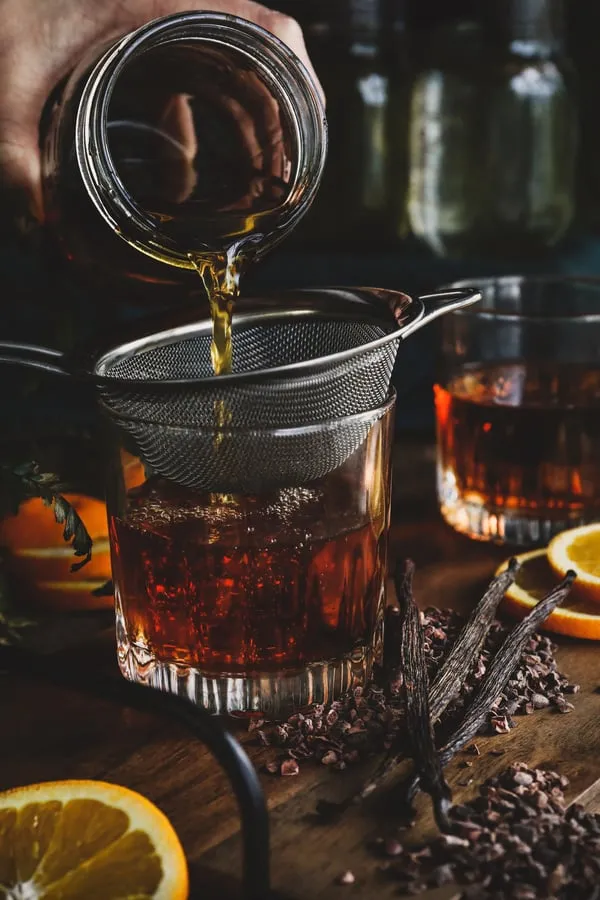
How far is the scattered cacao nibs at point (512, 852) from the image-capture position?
2.86ft

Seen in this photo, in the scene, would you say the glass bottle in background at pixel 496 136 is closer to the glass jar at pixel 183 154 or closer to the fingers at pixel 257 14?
the fingers at pixel 257 14

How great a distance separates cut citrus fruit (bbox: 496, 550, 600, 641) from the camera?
1281mm

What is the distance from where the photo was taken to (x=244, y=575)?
109 cm

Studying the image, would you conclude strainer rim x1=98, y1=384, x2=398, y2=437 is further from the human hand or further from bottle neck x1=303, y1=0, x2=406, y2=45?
bottle neck x1=303, y1=0, x2=406, y2=45

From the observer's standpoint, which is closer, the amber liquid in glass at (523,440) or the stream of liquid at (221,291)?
the stream of liquid at (221,291)

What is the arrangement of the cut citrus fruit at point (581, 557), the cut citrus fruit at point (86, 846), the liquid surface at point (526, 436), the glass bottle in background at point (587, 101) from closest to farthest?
the cut citrus fruit at point (86, 846), the cut citrus fruit at point (581, 557), the liquid surface at point (526, 436), the glass bottle in background at point (587, 101)

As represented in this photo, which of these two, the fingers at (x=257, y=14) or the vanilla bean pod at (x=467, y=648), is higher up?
the fingers at (x=257, y=14)

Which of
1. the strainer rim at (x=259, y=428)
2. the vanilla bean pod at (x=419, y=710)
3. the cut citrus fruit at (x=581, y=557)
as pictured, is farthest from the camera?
the cut citrus fruit at (x=581, y=557)

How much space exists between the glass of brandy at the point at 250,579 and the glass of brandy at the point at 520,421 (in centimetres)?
41

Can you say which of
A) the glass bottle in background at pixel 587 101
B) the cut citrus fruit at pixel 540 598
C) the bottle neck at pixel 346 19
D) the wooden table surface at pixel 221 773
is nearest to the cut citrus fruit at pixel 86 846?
the wooden table surface at pixel 221 773

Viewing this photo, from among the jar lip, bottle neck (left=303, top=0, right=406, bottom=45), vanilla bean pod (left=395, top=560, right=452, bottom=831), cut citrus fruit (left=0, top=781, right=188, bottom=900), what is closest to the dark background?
bottle neck (left=303, top=0, right=406, bottom=45)

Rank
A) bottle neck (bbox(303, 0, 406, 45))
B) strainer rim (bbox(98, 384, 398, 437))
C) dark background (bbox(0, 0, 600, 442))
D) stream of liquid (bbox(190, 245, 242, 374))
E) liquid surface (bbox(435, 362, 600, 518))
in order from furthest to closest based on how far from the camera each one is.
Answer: bottle neck (bbox(303, 0, 406, 45)) < dark background (bbox(0, 0, 600, 442)) < liquid surface (bbox(435, 362, 600, 518)) < stream of liquid (bbox(190, 245, 242, 374)) < strainer rim (bbox(98, 384, 398, 437))

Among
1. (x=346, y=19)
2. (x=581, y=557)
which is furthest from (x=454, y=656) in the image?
(x=346, y=19)

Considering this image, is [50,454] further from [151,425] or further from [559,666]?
[559,666]
